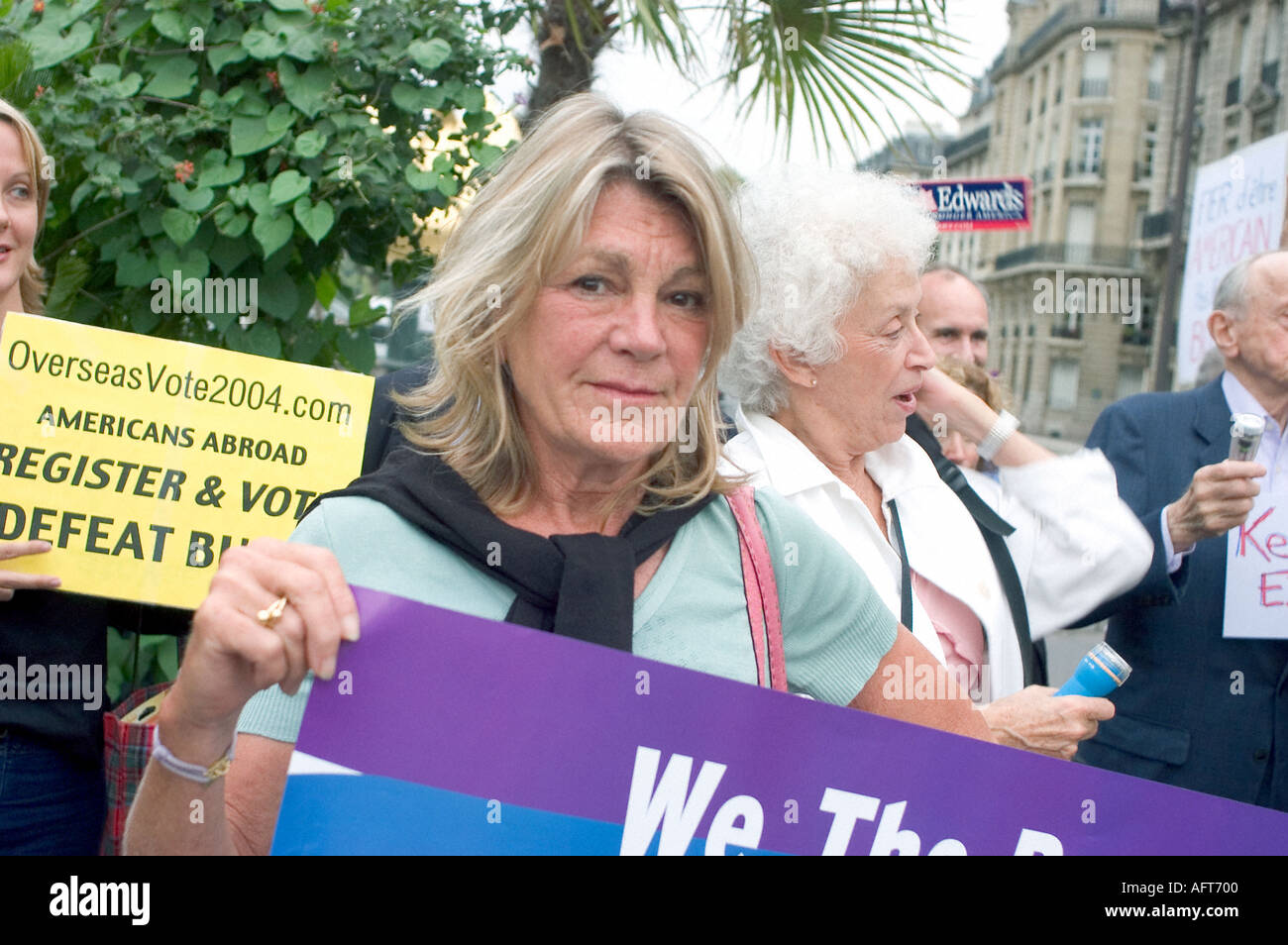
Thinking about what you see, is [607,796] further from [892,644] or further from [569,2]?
[569,2]

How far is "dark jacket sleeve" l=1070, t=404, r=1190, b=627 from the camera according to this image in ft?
9.54

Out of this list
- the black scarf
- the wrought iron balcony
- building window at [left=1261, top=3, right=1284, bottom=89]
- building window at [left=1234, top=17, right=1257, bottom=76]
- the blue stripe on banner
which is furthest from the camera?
the wrought iron balcony

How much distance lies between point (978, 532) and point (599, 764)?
135 cm

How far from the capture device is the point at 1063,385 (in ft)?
185

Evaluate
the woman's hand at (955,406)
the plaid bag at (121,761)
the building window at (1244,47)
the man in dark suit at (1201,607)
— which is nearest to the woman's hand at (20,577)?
the plaid bag at (121,761)

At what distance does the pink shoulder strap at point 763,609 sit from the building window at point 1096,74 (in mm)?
61793

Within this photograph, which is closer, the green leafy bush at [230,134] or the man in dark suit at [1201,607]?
the green leafy bush at [230,134]

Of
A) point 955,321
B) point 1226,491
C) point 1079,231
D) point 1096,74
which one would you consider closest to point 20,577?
point 1226,491

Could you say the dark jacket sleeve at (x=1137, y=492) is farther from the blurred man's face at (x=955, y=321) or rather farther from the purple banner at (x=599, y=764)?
the purple banner at (x=599, y=764)

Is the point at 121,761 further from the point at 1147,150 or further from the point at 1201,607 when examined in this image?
the point at 1147,150

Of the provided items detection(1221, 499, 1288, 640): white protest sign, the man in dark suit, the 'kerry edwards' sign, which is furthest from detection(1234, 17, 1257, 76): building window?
detection(1221, 499, 1288, 640): white protest sign

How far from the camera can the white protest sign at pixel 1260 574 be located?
2.98m

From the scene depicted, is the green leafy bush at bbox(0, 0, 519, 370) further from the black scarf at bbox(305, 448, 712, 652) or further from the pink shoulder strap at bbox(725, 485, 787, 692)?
the pink shoulder strap at bbox(725, 485, 787, 692)
